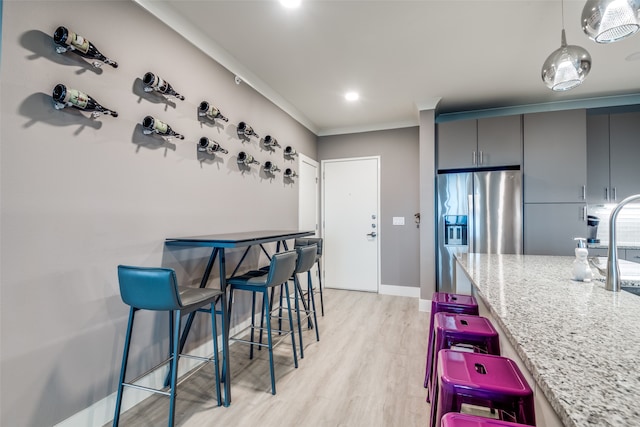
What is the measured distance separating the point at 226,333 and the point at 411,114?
369cm

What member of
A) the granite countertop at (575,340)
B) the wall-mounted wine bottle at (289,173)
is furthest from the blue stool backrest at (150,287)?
the wall-mounted wine bottle at (289,173)

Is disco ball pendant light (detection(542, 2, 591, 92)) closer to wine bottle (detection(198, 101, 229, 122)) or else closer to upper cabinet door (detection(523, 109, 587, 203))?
upper cabinet door (detection(523, 109, 587, 203))

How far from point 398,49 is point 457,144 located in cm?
171

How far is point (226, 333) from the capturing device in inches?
75.5

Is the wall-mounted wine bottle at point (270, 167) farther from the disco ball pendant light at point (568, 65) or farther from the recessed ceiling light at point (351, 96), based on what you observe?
the disco ball pendant light at point (568, 65)

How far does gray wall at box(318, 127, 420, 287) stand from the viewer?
4.34 metres

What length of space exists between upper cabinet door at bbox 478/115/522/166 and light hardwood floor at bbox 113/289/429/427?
2.25m

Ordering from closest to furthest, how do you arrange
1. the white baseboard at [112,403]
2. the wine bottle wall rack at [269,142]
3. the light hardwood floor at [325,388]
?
1. the white baseboard at [112,403]
2. the light hardwood floor at [325,388]
3. the wine bottle wall rack at [269,142]

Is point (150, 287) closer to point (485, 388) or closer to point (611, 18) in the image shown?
point (485, 388)

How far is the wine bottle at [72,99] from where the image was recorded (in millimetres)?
1455

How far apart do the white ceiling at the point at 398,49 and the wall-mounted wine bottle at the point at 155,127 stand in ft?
2.44

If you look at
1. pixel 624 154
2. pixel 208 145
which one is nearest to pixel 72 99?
pixel 208 145

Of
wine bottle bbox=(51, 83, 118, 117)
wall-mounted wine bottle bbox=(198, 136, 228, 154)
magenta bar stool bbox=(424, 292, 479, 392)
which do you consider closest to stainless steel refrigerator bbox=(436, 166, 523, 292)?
magenta bar stool bbox=(424, 292, 479, 392)

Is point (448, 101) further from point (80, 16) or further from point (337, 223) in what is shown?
point (80, 16)
